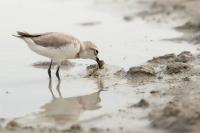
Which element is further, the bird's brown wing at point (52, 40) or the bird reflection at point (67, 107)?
the bird's brown wing at point (52, 40)

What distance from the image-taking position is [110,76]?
34.6 ft

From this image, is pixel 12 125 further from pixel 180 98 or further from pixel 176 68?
pixel 176 68

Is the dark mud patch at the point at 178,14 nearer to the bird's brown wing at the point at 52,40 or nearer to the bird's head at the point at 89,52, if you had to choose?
the bird's head at the point at 89,52

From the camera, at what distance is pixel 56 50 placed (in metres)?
10.2

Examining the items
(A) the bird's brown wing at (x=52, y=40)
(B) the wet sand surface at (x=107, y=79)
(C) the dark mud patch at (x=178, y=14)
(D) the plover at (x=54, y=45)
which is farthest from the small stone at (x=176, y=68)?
(C) the dark mud patch at (x=178, y=14)

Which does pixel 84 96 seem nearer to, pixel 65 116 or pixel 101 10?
pixel 65 116

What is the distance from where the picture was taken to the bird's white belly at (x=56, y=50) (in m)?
10.1

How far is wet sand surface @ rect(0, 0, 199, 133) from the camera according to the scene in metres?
7.71

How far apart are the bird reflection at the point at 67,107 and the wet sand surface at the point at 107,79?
0.01 meters

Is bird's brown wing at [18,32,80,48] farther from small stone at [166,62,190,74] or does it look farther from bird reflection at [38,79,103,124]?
small stone at [166,62,190,74]

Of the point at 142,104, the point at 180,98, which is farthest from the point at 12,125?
the point at 180,98

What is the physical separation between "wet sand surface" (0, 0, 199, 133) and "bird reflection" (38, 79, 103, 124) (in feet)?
0.04

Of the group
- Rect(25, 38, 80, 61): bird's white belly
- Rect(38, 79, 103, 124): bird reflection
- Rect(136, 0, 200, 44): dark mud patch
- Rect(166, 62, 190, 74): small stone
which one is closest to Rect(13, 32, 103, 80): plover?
Rect(25, 38, 80, 61): bird's white belly

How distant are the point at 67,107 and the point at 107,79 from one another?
1736mm
